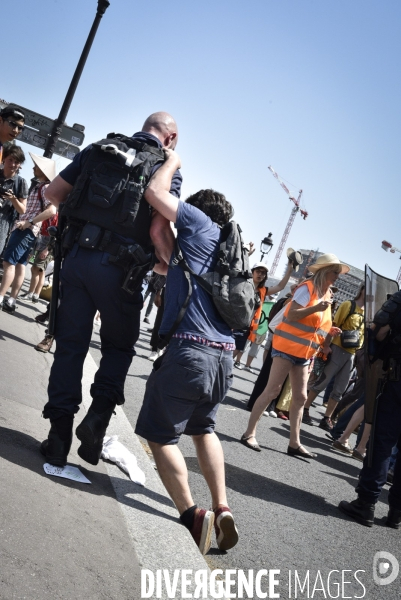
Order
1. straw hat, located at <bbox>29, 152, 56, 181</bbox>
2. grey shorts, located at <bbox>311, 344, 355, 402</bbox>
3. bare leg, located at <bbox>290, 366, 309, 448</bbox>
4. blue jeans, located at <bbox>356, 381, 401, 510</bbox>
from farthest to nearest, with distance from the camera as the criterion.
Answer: grey shorts, located at <bbox>311, 344, 355, 402</bbox> < straw hat, located at <bbox>29, 152, 56, 181</bbox> < bare leg, located at <bbox>290, 366, 309, 448</bbox> < blue jeans, located at <bbox>356, 381, 401, 510</bbox>

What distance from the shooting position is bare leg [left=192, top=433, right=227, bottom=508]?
3783 millimetres

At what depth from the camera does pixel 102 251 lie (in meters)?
3.85

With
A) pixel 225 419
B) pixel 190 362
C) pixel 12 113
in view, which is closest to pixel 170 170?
pixel 190 362

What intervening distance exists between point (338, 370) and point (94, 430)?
22.1ft

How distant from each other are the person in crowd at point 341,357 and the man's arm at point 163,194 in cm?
621

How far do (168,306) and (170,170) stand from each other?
2.56 feet

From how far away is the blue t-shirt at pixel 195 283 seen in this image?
3.65m

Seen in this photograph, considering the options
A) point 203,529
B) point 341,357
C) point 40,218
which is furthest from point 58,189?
point 341,357

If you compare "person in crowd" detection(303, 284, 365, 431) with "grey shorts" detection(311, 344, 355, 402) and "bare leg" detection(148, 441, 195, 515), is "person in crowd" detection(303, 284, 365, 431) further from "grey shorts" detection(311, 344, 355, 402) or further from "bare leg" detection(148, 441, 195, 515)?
"bare leg" detection(148, 441, 195, 515)

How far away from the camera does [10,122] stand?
6352 millimetres

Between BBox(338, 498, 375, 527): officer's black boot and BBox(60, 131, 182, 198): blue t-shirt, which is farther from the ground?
BBox(60, 131, 182, 198): blue t-shirt

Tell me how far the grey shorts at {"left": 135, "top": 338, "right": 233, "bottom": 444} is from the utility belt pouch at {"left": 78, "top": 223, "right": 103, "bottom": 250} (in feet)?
2.27

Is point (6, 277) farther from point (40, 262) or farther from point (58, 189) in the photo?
point (58, 189)

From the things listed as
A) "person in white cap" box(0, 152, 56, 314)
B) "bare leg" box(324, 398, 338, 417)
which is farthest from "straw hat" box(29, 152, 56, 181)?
"bare leg" box(324, 398, 338, 417)
